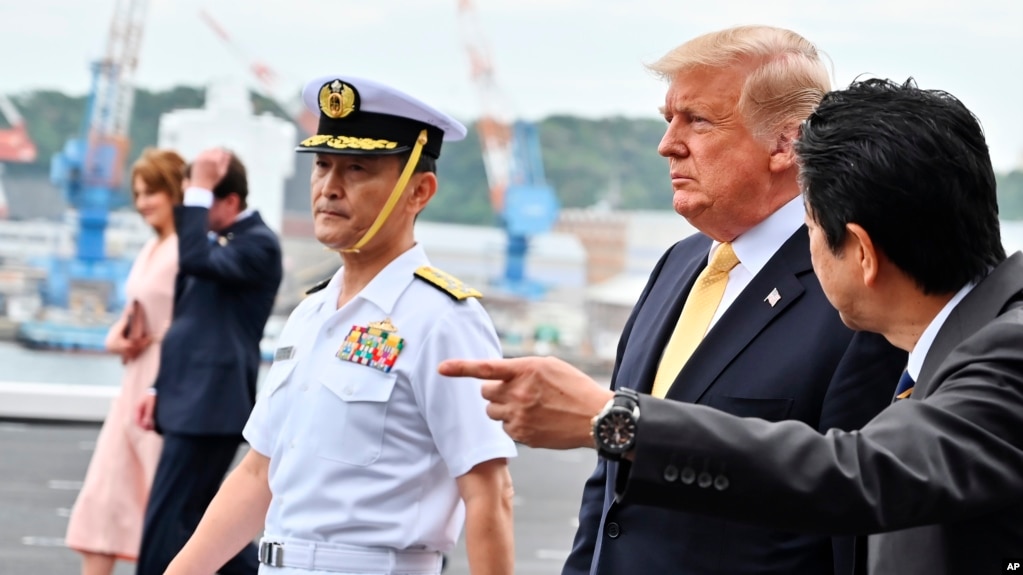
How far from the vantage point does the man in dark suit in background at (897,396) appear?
138 cm

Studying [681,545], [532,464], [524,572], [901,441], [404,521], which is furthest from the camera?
[532,464]

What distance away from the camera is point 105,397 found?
40.5 ft

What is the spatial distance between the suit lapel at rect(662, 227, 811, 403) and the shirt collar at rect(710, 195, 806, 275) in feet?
0.18

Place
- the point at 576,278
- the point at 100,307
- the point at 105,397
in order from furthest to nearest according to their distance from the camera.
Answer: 1. the point at 576,278
2. the point at 100,307
3. the point at 105,397

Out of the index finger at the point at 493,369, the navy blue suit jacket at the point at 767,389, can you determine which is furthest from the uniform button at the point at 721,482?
the navy blue suit jacket at the point at 767,389

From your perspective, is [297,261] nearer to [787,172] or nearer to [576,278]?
[576,278]

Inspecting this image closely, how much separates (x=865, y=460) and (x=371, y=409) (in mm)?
1448

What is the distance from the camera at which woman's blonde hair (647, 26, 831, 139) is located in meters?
2.39

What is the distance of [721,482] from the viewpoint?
4.60 feet

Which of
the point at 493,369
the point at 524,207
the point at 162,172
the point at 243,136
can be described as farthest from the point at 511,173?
the point at 493,369

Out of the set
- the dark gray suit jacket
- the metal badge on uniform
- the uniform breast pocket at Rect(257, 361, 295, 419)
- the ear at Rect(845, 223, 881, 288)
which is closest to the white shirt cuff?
the uniform breast pocket at Rect(257, 361, 295, 419)

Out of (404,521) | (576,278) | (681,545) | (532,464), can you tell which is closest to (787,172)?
(681,545)

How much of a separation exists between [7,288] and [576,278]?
27.3ft

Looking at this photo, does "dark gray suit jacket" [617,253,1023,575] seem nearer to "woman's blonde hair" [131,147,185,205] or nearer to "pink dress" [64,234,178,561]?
"pink dress" [64,234,178,561]
